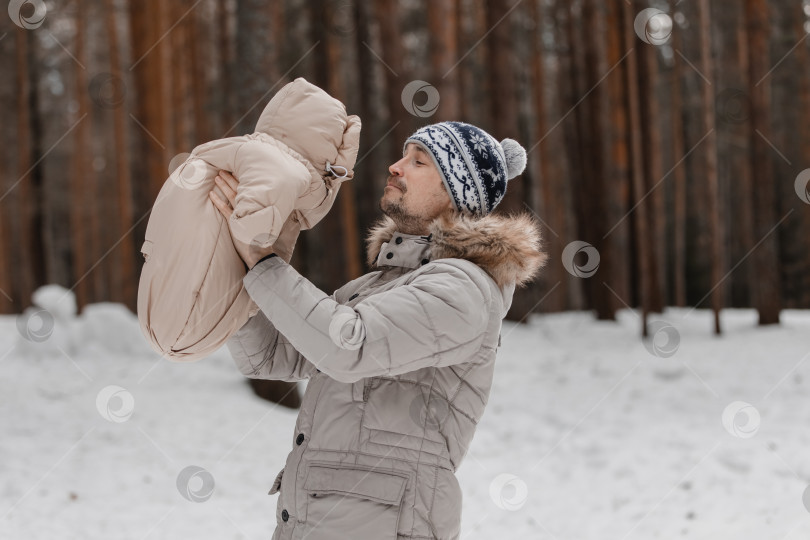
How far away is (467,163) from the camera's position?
212 centimetres

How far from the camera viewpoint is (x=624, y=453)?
6500 mm

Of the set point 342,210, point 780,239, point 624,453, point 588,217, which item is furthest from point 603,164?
point 780,239

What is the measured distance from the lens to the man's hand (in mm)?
1790

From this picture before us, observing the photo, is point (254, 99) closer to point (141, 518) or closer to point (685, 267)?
point (141, 518)

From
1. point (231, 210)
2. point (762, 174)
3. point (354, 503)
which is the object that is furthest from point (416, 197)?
point (762, 174)

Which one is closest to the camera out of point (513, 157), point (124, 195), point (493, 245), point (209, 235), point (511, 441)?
point (209, 235)

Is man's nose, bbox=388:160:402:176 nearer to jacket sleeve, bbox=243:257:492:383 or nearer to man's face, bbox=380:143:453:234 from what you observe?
man's face, bbox=380:143:453:234

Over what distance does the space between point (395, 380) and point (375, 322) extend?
0.23 meters

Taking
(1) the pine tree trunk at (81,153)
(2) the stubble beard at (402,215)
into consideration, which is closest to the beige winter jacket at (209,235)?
(2) the stubble beard at (402,215)

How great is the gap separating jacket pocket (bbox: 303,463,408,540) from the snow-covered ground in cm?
346

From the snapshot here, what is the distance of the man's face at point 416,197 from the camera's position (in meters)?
2.11

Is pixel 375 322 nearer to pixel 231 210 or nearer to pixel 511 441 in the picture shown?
pixel 231 210

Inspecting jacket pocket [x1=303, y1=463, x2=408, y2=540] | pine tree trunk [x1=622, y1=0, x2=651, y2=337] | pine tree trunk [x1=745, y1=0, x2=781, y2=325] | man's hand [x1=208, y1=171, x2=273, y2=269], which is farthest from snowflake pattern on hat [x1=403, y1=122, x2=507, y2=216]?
pine tree trunk [x1=745, y1=0, x2=781, y2=325]

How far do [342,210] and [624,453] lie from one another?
5868 millimetres
